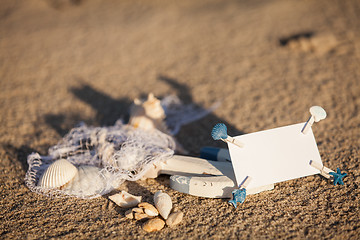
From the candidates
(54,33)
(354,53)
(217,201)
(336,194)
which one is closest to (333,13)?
(354,53)

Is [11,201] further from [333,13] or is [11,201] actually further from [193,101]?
[333,13]

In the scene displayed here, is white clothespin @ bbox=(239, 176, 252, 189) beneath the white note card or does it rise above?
beneath

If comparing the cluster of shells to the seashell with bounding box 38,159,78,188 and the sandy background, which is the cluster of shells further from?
the seashell with bounding box 38,159,78,188

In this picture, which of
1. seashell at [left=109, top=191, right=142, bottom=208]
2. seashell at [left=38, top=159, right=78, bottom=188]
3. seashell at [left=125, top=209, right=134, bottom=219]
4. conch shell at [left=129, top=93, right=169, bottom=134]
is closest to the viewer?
seashell at [left=125, top=209, right=134, bottom=219]

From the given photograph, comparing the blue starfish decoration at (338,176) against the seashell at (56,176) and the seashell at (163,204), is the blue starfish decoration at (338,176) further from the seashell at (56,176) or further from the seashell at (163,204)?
the seashell at (56,176)

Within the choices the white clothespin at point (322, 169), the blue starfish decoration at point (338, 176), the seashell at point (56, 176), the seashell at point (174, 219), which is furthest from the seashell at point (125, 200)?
the blue starfish decoration at point (338, 176)

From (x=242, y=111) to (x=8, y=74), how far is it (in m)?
4.08

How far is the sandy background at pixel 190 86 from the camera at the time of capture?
2.66 meters

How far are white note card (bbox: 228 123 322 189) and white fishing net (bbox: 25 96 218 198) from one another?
0.78m

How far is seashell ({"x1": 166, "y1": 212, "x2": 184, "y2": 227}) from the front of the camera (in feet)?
8.43

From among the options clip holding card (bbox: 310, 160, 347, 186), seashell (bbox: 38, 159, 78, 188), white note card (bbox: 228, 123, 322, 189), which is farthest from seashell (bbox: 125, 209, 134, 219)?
clip holding card (bbox: 310, 160, 347, 186)

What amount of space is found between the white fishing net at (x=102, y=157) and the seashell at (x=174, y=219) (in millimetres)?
557

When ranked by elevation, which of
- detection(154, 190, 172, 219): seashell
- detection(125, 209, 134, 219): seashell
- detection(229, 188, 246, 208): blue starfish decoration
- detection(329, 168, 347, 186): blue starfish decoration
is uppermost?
detection(329, 168, 347, 186): blue starfish decoration

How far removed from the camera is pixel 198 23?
6555mm
